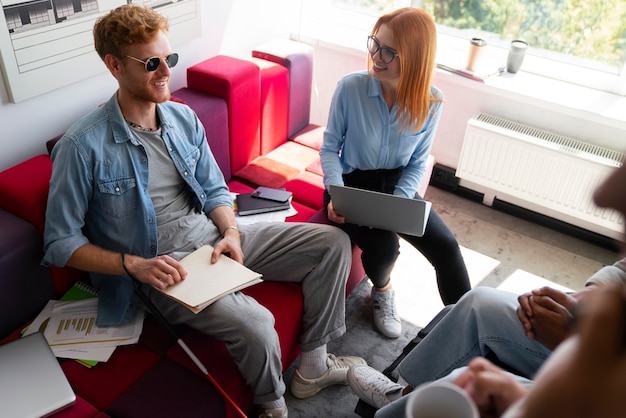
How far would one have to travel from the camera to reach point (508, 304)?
66.5 inches

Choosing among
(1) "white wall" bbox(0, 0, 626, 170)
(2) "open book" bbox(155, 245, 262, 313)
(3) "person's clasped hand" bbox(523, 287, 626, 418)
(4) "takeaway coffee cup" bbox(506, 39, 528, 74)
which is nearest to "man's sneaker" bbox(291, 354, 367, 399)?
(2) "open book" bbox(155, 245, 262, 313)

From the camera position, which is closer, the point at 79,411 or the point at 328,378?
the point at 79,411

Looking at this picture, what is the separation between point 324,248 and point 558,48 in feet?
7.25

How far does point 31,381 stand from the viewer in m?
1.55

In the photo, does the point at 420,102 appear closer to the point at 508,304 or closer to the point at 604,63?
the point at 508,304

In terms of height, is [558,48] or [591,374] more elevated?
[591,374]

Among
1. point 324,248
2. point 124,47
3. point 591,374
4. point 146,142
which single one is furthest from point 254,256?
point 591,374

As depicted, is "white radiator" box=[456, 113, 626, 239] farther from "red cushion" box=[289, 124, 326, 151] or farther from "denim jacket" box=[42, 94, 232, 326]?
"denim jacket" box=[42, 94, 232, 326]

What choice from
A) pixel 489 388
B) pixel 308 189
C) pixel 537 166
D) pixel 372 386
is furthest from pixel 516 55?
pixel 489 388

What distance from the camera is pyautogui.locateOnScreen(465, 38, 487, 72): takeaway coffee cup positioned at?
121 inches

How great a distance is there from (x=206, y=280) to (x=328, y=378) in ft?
2.25

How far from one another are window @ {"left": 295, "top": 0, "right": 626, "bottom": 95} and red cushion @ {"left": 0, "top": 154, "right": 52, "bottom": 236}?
2265 mm

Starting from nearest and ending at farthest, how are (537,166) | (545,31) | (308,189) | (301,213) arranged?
1. (301,213)
2. (308,189)
3. (537,166)
4. (545,31)

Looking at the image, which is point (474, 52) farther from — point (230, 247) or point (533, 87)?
point (230, 247)
